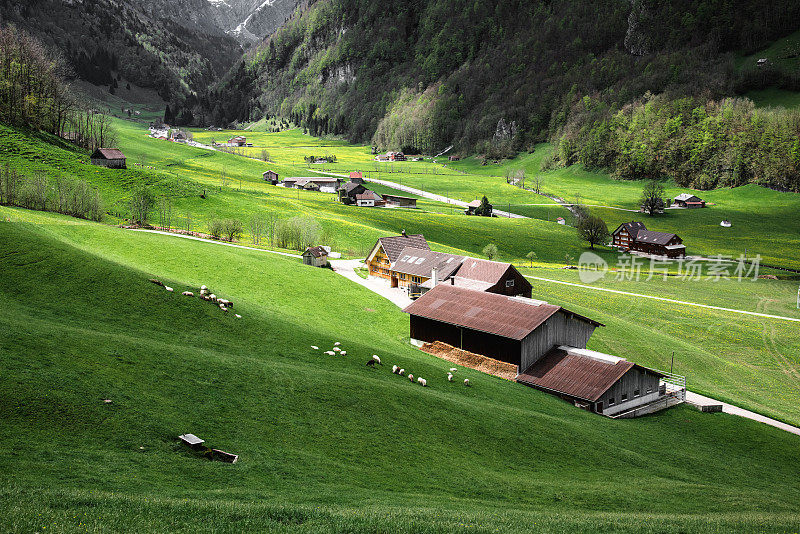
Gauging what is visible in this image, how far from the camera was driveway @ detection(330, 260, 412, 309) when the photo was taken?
73.2 metres

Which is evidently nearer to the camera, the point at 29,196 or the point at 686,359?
the point at 686,359

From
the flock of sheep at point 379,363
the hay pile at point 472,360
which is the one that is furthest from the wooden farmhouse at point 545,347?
the flock of sheep at point 379,363

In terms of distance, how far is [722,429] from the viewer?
4206 cm

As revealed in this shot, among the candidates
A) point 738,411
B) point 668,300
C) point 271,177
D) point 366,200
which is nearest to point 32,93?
point 271,177

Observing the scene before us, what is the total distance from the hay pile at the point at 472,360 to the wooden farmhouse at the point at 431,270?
45.2ft

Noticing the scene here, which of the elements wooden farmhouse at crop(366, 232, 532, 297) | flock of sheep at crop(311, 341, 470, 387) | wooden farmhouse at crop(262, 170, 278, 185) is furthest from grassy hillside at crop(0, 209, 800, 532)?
wooden farmhouse at crop(262, 170, 278, 185)

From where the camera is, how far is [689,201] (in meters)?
179

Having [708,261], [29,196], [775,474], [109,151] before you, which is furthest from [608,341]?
[109,151]

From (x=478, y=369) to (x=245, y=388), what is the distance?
2713 centimetres

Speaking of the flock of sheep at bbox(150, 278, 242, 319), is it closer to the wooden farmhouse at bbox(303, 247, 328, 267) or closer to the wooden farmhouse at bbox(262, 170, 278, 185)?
the wooden farmhouse at bbox(303, 247, 328, 267)

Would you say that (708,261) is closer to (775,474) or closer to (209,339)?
(775,474)

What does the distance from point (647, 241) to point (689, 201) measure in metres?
58.7

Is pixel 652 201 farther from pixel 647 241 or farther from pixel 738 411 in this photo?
pixel 738 411

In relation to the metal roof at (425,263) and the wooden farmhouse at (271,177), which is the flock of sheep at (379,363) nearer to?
the metal roof at (425,263)
